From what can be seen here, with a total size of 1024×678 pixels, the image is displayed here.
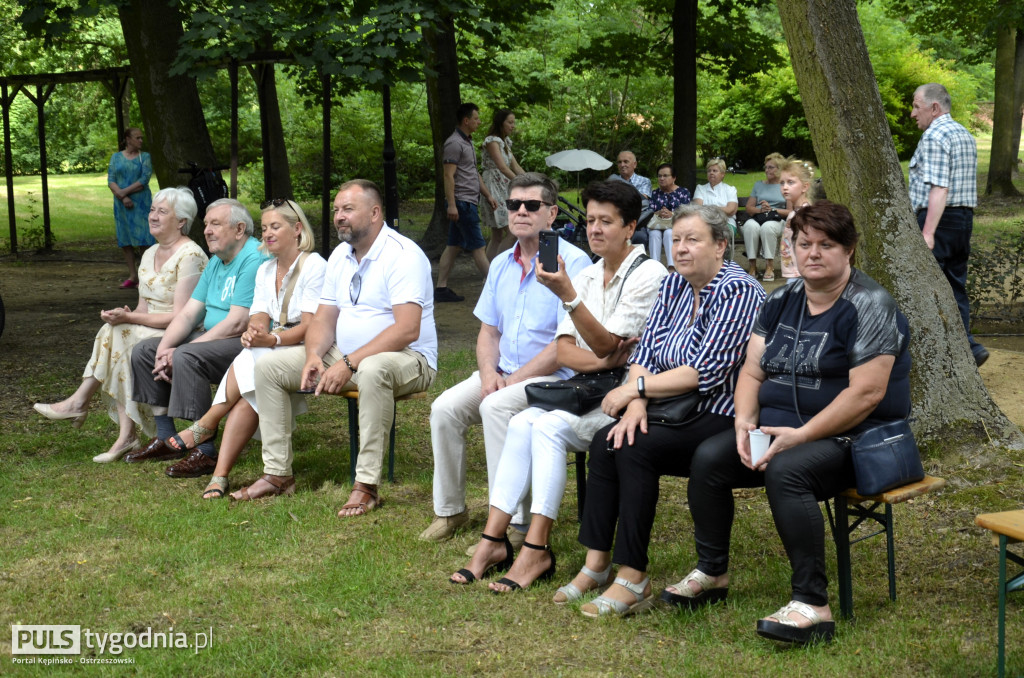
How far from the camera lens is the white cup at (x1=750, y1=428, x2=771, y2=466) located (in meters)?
3.83

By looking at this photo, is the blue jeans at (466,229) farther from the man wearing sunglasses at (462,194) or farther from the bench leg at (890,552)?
the bench leg at (890,552)

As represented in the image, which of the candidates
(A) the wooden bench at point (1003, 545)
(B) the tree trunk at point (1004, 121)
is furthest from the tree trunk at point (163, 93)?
(B) the tree trunk at point (1004, 121)

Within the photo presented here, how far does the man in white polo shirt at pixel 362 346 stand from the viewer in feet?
17.4

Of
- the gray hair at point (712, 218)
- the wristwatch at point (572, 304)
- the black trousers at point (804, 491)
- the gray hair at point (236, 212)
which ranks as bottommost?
the black trousers at point (804, 491)

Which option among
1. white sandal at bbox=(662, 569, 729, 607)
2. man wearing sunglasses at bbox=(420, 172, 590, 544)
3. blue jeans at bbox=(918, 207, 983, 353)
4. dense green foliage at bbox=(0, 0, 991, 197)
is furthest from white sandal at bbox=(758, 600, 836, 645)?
dense green foliage at bbox=(0, 0, 991, 197)

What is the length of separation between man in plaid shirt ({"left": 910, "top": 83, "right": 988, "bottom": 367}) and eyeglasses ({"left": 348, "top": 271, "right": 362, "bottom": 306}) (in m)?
3.17

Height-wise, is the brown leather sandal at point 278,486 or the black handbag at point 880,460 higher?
the black handbag at point 880,460

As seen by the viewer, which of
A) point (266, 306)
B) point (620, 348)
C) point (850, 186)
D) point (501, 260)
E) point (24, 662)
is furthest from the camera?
point (266, 306)

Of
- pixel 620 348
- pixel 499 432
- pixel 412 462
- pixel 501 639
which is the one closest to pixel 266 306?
pixel 412 462

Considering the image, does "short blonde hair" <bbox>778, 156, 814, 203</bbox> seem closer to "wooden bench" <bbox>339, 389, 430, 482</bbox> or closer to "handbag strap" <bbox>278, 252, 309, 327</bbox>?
"wooden bench" <bbox>339, 389, 430, 482</bbox>

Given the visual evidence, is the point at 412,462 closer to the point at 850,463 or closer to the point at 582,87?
the point at 850,463

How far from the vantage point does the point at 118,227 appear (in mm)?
13070

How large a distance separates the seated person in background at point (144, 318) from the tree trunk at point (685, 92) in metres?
8.47

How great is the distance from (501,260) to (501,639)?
187 centimetres
